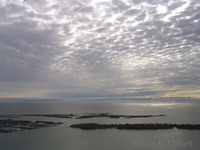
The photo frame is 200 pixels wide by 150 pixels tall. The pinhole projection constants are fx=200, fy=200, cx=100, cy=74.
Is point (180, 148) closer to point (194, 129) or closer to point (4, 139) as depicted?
point (194, 129)

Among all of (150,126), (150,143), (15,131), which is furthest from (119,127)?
(15,131)

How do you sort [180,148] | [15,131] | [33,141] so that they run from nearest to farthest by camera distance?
[180,148] < [33,141] < [15,131]

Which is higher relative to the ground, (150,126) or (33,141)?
(150,126)

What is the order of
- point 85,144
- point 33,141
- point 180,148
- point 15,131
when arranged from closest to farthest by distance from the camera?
point 180,148, point 85,144, point 33,141, point 15,131

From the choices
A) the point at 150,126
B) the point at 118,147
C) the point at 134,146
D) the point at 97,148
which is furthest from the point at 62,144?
the point at 150,126

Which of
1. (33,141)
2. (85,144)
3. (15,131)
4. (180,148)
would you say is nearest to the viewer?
(180,148)

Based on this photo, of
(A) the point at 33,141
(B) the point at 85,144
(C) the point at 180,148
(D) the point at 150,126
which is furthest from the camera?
(D) the point at 150,126

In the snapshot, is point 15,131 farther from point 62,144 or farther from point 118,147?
point 118,147

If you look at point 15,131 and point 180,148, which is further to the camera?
point 15,131

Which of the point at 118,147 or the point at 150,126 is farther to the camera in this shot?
the point at 150,126
